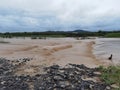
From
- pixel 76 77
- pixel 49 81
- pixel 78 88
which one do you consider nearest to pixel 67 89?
pixel 78 88

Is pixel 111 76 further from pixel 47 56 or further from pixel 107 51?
pixel 107 51

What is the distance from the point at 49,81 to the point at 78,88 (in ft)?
5.35

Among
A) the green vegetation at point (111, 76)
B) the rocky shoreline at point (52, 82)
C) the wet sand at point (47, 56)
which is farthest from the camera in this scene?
the wet sand at point (47, 56)

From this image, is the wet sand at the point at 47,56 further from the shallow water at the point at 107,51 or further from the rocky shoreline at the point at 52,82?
the rocky shoreline at the point at 52,82

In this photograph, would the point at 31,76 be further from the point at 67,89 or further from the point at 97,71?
the point at 97,71

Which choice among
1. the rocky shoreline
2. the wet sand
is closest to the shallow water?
the wet sand

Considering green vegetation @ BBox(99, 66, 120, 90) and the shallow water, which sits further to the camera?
the shallow water

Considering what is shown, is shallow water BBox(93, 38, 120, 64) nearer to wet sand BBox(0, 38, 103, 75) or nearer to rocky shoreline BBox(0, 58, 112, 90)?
wet sand BBox(0, 38, 103, 75)

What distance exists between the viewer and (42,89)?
1073 cm

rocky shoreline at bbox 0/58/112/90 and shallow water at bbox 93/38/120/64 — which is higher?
rocky shoreline at bbox 0/58/112/90

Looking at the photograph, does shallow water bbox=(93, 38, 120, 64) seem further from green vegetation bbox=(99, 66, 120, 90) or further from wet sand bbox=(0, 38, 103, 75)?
green vegetation bbox=(99, 66, 120, 90)

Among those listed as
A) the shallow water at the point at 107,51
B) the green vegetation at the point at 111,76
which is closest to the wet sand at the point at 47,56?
the shallow water at the point at 107,51

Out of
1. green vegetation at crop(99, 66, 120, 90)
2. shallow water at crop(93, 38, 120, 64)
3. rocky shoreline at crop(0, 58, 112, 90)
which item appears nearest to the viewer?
rocky shoreline at crop(0, 58, 112, 90)

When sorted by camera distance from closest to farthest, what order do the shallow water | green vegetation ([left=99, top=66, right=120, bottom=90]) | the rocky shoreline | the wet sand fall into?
the rocky shoreline, green vegetation ([left=99, top=66, right=120, bottom=90]), the wet sand, the shallow water
